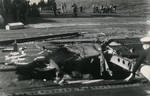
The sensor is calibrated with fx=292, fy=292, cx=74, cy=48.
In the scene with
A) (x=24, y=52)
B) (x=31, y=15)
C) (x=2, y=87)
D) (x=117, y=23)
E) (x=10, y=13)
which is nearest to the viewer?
(x=2, y=87)

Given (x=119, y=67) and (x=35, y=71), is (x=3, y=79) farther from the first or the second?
(x=119, y=67)

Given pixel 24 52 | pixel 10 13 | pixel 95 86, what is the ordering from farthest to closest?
1. pixel 10 13
2. pixel 24 52
3. pixel 95 86

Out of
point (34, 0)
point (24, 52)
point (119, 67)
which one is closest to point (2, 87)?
point (24, 52)

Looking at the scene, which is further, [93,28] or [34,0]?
[34,0]

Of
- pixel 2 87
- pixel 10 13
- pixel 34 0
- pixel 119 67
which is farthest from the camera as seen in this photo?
pixel 34 0

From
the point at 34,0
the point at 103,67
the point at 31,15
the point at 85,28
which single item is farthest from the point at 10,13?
the point at 103,67

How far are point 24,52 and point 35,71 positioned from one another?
189 centimetres

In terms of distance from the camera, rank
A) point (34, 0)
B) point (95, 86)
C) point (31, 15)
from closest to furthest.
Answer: point (95, 86)
point (31, 15)
point (34, 0)

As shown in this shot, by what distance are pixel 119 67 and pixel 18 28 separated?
14927 millimetres

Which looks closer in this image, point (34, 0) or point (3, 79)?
point (3, 79)

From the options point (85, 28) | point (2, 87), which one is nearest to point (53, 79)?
point (2, 87)

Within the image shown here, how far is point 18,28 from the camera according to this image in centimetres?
2295

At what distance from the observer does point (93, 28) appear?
2316 cm

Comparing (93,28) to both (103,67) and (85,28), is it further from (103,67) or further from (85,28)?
(103,67)
